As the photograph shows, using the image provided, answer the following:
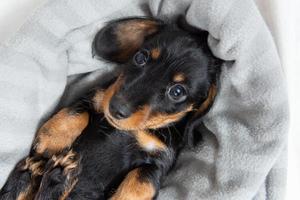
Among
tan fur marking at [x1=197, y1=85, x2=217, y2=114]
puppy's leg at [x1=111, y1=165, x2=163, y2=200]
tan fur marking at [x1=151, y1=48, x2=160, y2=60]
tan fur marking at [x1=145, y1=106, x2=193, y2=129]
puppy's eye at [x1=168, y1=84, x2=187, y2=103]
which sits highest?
tan fur marking at [x1=151, y1=48, x2=160, y2=60]

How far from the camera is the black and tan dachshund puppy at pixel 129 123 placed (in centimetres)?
148

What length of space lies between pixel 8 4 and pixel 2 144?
52cm

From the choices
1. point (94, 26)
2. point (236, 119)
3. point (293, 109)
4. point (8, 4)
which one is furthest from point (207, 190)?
point (8, 4)

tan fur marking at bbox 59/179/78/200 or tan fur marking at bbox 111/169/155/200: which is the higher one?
tan fur marking at bbox 59/179/78/200

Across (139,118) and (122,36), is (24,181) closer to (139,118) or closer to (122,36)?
(139,118)

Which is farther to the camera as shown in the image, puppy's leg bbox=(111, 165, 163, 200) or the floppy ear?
the floppy ear

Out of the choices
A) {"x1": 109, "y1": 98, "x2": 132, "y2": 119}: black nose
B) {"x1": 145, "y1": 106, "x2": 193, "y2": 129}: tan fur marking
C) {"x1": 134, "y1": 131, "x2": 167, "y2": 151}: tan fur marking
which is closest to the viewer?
{"x1": 109, "y1": 98, "x2": 132, "y2": 119}: black nose

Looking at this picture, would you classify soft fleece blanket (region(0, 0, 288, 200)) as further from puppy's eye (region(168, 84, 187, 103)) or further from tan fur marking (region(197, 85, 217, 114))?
puppy's eye (region(168, 84, 187, 103))

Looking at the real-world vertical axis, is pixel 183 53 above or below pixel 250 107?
above

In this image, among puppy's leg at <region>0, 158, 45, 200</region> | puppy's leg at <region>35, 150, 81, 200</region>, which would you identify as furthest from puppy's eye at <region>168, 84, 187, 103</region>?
puppy's leg at <region>0, 158, 45, 200</region>

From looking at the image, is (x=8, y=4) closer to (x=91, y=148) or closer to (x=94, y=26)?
(x=94, y=26)

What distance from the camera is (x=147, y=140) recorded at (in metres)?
1.62

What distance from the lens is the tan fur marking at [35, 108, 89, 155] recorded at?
1.59 metres

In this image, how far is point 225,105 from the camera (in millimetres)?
1557
